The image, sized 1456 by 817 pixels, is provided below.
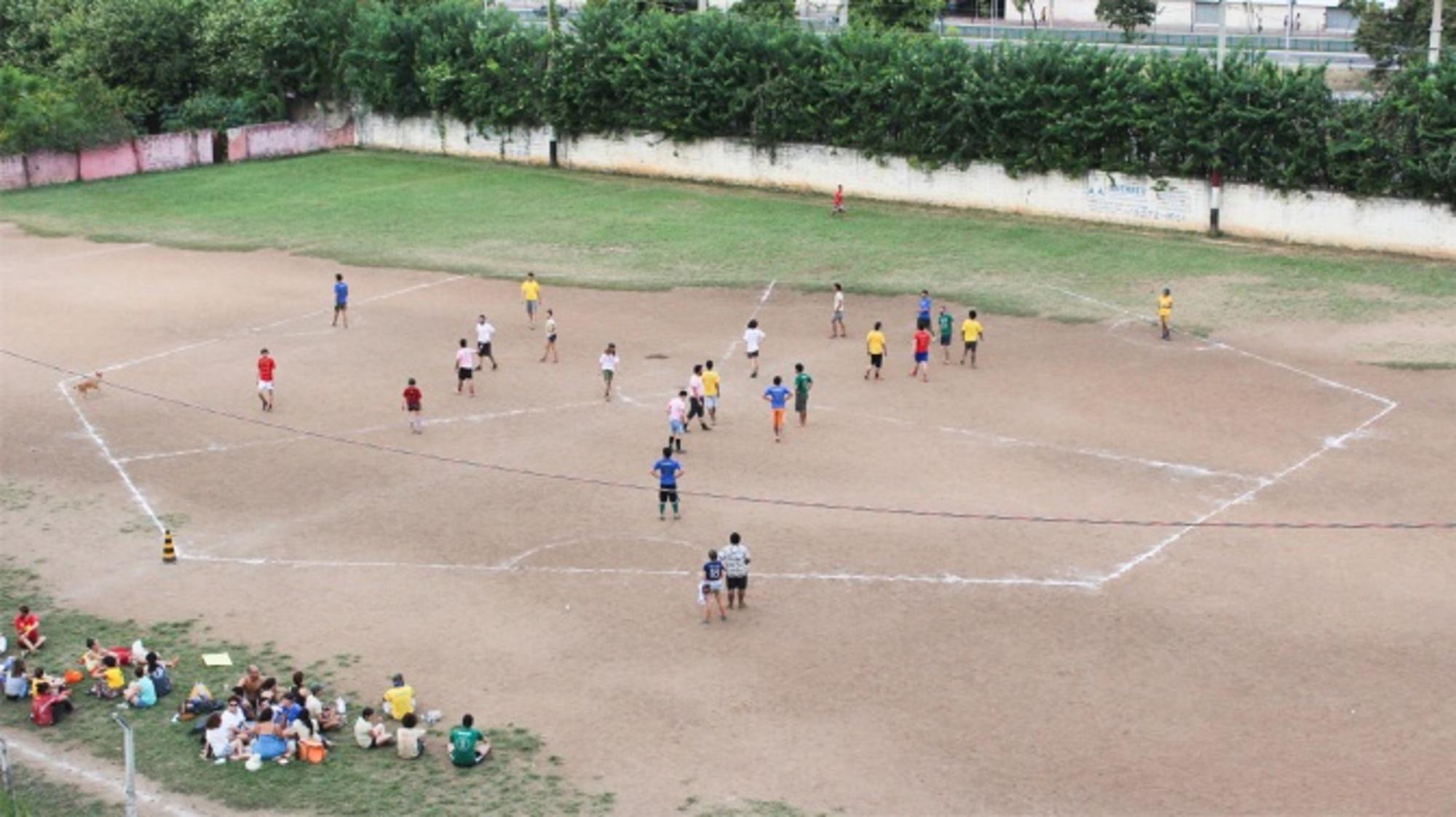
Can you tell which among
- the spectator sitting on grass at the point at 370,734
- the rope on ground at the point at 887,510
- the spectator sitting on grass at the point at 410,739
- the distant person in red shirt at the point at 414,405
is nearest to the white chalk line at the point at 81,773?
the spectator sitting on grass at the point at 370,734

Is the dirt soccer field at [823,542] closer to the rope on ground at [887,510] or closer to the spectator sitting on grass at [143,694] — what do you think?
the rope on ground at [887,510]

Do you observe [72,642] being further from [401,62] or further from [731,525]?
[401,62]

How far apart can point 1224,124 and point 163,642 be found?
124ft

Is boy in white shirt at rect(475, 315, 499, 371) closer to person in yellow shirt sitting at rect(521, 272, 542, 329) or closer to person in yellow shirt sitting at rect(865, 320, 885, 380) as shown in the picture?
person in yellow shirt sitting at rect(521, 272, 542, 329)

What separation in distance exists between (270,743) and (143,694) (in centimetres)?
290

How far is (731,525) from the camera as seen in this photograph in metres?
32.0

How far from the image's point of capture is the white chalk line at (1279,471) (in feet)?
98.7

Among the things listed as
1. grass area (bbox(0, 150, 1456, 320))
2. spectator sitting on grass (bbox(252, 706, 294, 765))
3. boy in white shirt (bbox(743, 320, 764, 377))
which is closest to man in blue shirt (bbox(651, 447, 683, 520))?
boy in white shirt (bbox(743, 320, 764, 377))

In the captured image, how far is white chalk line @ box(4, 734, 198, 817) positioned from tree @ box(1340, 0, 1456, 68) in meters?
58.0

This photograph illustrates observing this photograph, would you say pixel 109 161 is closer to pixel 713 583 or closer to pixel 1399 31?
pixel 713 583

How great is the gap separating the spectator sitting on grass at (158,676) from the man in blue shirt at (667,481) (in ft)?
31.2

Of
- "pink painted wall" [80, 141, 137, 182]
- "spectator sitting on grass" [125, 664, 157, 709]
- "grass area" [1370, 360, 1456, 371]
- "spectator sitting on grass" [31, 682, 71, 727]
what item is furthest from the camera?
"pink painted wall" [80, 141, 137, 182]

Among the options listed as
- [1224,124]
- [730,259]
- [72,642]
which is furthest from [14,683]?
[1224,124]

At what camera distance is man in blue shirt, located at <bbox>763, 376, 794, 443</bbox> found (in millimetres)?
36312
